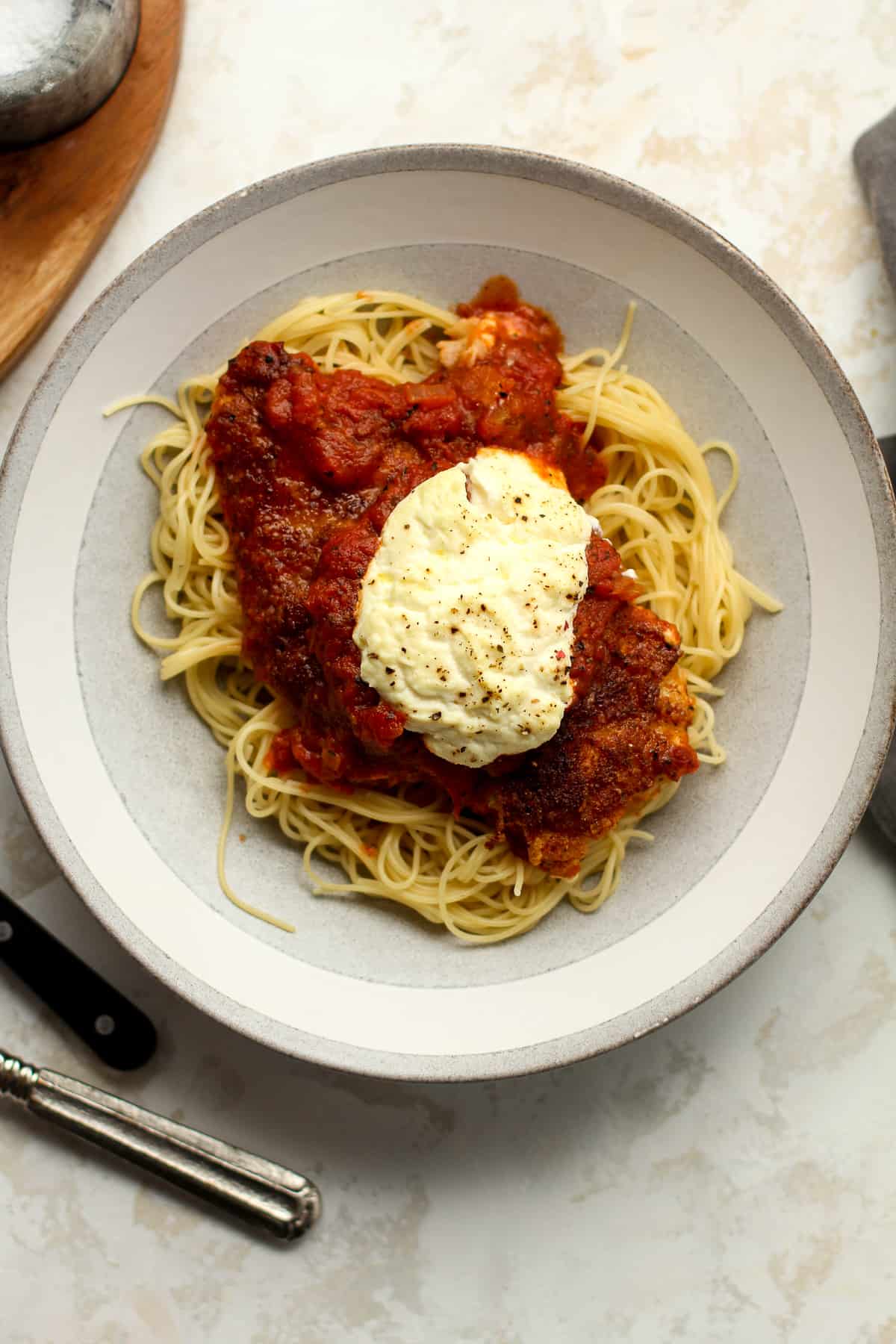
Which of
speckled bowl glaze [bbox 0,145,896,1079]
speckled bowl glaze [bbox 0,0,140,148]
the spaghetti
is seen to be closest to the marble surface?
speckled bowl glaze [bbox 0,0,140,148]

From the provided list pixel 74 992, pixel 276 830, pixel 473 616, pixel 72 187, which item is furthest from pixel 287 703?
pixel 72 187

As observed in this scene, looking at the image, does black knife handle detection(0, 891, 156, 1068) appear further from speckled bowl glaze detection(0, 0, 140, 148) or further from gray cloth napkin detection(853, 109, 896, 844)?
gray cloth napkin detection(853, 109, 896, 844)

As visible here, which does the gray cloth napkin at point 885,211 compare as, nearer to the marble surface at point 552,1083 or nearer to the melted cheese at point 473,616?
the marble surface at point 552,1083

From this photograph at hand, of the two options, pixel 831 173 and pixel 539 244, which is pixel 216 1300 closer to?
pixel 539 244

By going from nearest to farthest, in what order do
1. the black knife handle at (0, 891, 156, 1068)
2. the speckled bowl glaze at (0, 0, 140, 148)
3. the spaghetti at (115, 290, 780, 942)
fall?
the speckled bowl glaze at (0, 0, 140, 148), the spaghetti at (115, 290, 780, 942), the black knife handle at (0, 891, 156, 1068)

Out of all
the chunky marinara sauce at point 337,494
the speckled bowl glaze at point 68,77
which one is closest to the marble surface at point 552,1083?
the speckled bowl glaze at point 68,77

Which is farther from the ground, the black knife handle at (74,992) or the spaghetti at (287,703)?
the spaghetti at (287,703)

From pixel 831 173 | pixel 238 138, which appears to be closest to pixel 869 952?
pixel 831 173
